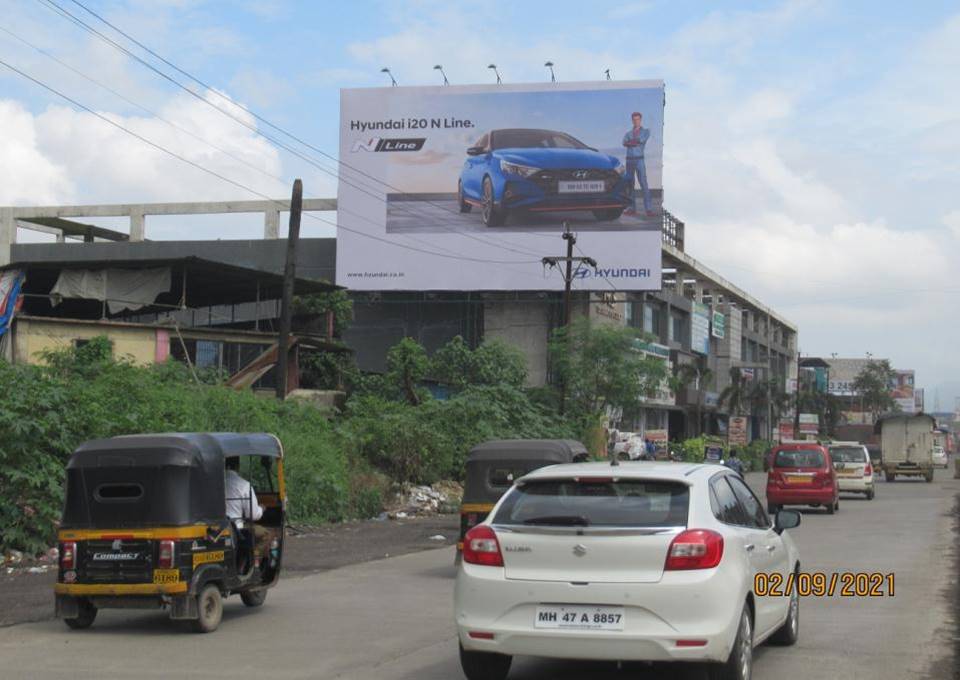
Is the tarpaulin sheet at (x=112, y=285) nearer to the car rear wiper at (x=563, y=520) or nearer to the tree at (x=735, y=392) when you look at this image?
the car rear wiper at (x=563, y=520)

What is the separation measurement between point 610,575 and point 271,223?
178 feet

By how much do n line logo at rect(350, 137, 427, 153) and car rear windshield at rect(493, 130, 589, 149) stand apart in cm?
393

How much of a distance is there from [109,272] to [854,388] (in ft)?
428

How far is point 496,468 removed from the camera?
15.6 m

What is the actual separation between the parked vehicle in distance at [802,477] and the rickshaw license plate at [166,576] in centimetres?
2140

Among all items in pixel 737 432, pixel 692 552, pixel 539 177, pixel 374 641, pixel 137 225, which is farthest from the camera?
pixel 137 225

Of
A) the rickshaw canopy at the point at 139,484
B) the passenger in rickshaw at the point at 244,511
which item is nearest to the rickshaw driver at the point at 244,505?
the passenger in rickshaw at the point at 244,511

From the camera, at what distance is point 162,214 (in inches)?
2451

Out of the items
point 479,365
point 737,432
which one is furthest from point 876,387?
point 479,365

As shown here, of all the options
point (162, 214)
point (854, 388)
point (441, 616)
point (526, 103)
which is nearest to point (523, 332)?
point (526, 103)

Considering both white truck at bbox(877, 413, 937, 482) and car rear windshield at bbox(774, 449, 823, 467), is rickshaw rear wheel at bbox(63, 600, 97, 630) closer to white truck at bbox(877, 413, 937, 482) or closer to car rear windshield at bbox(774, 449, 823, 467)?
car rear windshield at bbox(774, 449, 823, 467)

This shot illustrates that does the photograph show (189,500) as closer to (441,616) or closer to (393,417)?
(441,616)

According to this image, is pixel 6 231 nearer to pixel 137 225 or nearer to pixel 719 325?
pixel 137 225
